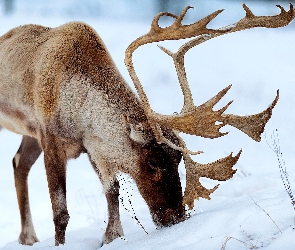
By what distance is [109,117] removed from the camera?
4410mm

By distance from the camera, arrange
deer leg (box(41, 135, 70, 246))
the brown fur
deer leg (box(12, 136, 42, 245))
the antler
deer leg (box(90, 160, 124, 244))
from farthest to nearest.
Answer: deer leg (box(12, 136, 42, 245)) → deer leg (box(90, 160, 124, 244)) → deer leg (box(41, 135, 70, 246)) → the brown fur → the antler

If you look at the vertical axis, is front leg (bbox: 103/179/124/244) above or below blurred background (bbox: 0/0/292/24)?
below

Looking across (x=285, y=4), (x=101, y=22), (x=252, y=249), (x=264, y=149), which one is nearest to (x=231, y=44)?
(x=285, y=4)

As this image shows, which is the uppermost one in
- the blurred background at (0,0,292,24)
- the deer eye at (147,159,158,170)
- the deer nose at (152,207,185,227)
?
the blurred background at (0,0,292,24)

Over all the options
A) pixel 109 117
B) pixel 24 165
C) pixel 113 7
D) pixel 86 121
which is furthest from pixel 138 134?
pixel 113 7

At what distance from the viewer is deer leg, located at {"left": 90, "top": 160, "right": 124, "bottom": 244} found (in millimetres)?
4719

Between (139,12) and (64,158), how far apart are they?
10.6 meters

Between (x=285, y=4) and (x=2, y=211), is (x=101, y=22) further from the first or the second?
(x=2, y=211)

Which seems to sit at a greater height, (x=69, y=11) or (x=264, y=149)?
(x=69, y=11)

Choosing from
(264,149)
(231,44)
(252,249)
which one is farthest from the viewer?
(231,44)

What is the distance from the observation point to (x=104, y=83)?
14.8 feet

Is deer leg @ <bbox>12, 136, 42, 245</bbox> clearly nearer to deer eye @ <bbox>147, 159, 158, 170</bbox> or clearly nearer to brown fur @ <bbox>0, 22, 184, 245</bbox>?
brown fur @ <bbox>0, 22, 184, 245</bbox>

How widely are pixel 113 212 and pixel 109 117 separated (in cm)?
85

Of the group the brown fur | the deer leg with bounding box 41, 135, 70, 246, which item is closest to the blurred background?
the brown fur
